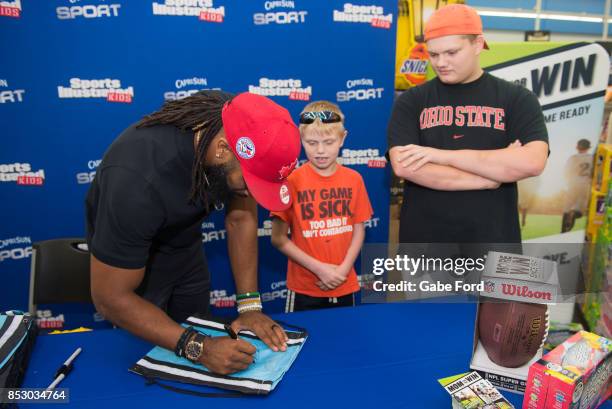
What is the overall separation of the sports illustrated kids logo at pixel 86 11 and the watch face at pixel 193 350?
2.32 m

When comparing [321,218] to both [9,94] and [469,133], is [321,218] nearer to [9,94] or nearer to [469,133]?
[469,133]

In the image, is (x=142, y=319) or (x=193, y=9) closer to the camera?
(x=142, y=319)

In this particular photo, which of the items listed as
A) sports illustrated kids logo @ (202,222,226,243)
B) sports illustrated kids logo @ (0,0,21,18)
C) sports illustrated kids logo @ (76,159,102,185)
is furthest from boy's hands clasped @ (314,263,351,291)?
sports illustrated kids logo @ (0,0,21,18)

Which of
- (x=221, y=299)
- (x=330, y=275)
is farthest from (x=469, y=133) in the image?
(x=221, y=299)

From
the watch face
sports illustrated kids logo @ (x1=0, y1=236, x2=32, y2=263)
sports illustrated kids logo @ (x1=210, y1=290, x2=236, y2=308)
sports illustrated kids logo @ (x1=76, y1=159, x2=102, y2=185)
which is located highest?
sports illustrated kids logo @ (x1=76, y1=159, x2=102, y2=185)

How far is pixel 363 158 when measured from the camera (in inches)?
131

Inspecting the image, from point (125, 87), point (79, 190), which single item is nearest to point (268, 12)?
point (125, 87)

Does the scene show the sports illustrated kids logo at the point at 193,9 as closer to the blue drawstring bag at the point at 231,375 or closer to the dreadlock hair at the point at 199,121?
the dreadlock hair at the point at 199,121

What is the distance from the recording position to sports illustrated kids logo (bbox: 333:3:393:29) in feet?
10.2

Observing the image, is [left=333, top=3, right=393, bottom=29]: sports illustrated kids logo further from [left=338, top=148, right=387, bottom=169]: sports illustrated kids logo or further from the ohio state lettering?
the ohio state lettering

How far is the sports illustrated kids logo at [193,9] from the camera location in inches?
112

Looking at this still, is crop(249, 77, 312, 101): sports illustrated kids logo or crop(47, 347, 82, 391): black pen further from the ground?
crop(249, 77, 312, 101): sports illustrated kids logo

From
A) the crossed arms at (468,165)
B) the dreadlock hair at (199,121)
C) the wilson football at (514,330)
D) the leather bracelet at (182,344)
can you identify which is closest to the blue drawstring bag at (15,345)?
the leather bracelet at (182,344)

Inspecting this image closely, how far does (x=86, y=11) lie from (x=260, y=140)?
7.27 ft
